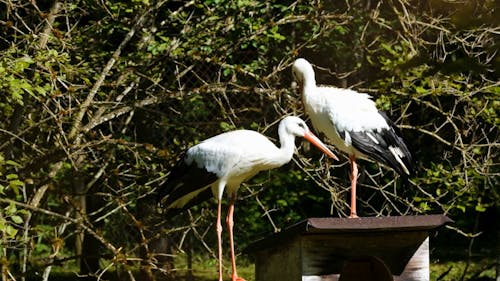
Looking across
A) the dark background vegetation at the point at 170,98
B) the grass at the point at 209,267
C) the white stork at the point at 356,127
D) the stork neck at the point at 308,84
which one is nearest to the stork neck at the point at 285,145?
the white stork at the point at 356,127

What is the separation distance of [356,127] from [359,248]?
1.42 m

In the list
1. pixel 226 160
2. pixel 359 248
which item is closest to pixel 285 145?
pixel 226 160

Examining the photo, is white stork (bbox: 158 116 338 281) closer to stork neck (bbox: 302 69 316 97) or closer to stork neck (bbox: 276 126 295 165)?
stork neck (bbox: 276 126 295 165)

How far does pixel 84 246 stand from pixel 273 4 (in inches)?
145

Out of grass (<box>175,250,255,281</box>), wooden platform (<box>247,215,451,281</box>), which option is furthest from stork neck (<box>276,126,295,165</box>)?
grass (<box>175,250,255,281</box>)

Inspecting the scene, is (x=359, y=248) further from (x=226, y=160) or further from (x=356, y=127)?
(x=356, y=127)

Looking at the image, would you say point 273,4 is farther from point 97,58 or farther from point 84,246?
point 84,246

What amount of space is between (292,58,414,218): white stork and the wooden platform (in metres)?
1.15

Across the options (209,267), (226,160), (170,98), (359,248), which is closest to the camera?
(359,248)

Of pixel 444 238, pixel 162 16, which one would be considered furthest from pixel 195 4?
pixel 444 238

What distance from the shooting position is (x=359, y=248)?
4.31m

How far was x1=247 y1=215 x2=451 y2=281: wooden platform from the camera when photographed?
4.01 metres

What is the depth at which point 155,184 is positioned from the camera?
23.1ft

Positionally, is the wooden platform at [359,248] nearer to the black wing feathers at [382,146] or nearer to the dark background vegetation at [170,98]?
the black wing feathers at [382,146]
